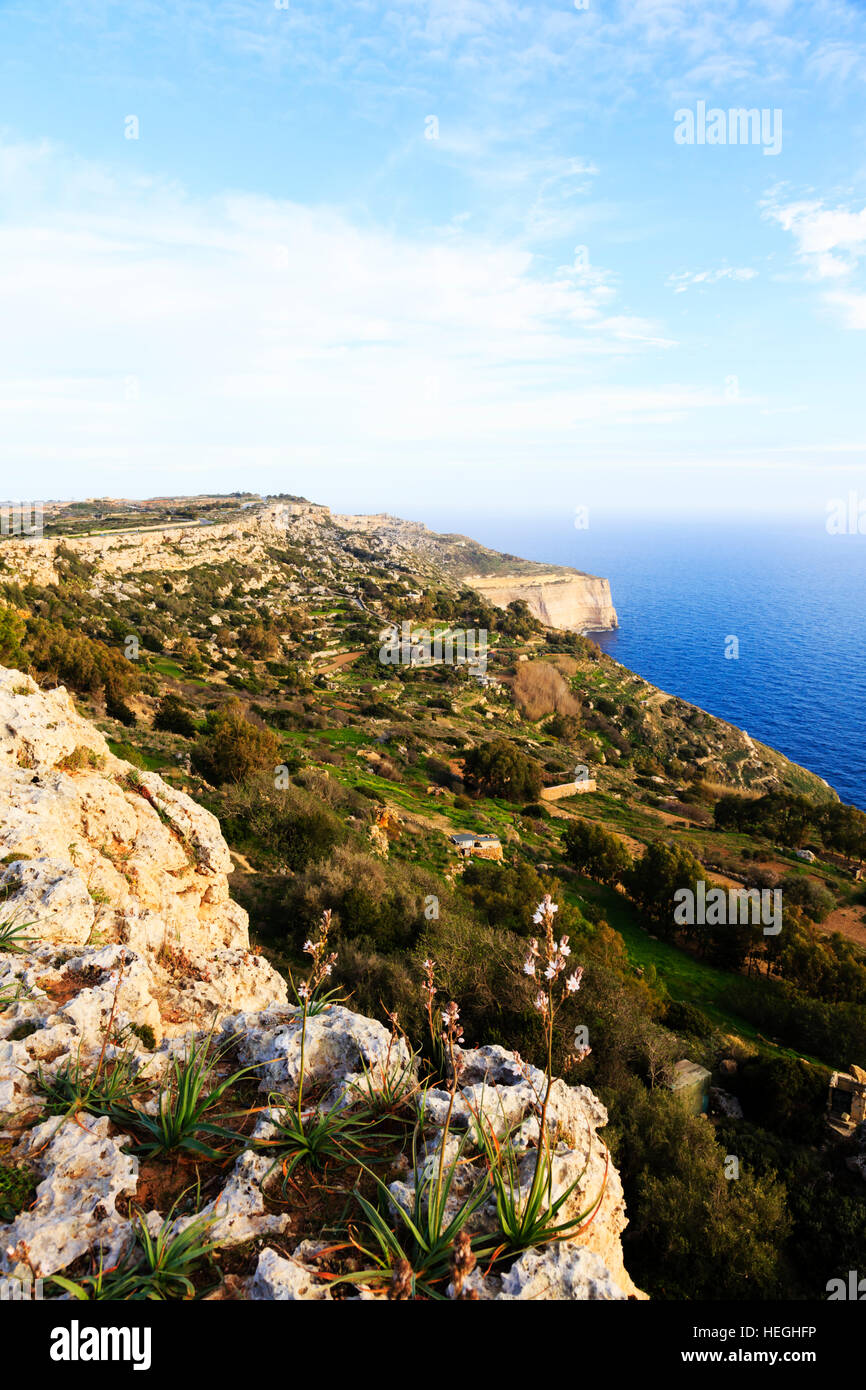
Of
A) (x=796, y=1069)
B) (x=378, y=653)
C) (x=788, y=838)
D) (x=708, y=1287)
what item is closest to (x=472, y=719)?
(x=378, y=653)

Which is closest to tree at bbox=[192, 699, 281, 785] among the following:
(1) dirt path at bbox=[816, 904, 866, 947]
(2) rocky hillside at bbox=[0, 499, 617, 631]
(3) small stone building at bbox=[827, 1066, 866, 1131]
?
(3) small stone building at bbox=[827, 1066, 866, 1131]

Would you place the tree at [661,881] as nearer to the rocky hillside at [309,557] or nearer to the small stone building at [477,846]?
the small stone building at [477,846]

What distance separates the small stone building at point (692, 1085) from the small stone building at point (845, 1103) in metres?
2.48

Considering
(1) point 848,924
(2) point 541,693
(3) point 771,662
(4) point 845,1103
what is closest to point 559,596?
(3) point 771,662

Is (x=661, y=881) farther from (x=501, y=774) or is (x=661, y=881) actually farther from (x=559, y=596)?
(x=559, y=596)

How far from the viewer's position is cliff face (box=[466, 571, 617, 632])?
118750mm

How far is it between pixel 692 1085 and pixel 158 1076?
10.8 meters

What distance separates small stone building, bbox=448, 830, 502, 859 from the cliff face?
92864mm

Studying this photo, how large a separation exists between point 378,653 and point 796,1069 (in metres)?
45.8

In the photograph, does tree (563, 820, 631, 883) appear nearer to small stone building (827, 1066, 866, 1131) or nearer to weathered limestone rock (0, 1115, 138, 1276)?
small stone building (827, 1066, 866, 1131)

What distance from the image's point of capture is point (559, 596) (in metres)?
129

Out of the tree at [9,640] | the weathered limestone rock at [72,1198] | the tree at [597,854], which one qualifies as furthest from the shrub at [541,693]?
the weathered limestone rock at [72,1198]
